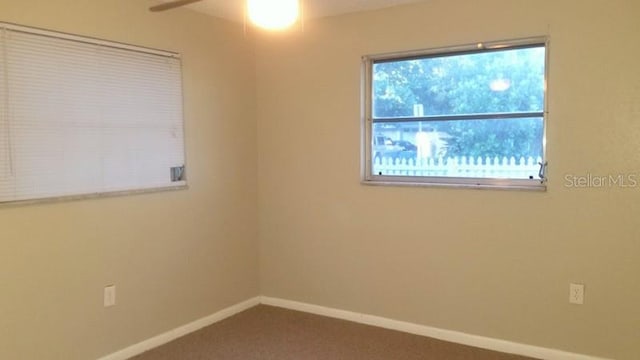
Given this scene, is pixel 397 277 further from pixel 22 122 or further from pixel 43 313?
pixel 22 122

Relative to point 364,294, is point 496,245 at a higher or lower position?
higher

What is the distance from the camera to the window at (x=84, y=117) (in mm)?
2596

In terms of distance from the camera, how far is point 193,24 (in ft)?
11.7

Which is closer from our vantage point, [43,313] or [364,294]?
[43,313]

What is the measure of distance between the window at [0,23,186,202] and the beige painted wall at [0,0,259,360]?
88 mm

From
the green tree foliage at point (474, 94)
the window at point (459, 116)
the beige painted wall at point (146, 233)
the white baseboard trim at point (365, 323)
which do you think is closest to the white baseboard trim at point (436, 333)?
the white baseboard trim at point (365, 323)

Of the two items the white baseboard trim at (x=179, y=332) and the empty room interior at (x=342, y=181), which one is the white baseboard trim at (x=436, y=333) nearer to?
the empty room interior at (x=342, y=181)

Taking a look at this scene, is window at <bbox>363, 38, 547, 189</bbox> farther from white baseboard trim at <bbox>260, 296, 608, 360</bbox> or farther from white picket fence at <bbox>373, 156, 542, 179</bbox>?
white baseboard trim at <bbox>260, 296, 608, 360</bbox>

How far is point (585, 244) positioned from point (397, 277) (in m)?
1.22

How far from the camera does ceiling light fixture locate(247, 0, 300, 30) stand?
2064mm

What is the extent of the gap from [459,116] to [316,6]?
1.22 meters

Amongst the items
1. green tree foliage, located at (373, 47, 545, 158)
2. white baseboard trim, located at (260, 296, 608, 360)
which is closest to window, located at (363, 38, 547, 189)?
green tree foliage, located at (373, 47, 545, 158)

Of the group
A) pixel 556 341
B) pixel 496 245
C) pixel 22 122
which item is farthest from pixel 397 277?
pixel 22 122

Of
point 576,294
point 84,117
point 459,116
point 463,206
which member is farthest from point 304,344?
point 84,117
